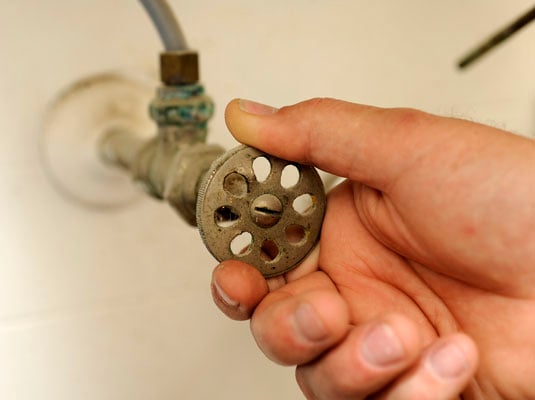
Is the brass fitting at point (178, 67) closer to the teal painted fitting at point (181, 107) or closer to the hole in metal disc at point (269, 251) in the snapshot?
the teal painted fitting at point (181, 107)

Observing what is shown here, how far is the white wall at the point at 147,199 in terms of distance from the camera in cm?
46

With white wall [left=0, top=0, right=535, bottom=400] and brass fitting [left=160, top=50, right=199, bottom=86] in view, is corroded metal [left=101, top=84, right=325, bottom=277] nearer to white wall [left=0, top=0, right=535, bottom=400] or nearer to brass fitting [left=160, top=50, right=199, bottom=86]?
brass fitting [left=160, top=50, right=199, bottom=86]

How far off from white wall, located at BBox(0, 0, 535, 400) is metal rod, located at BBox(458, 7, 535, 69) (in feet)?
0.16

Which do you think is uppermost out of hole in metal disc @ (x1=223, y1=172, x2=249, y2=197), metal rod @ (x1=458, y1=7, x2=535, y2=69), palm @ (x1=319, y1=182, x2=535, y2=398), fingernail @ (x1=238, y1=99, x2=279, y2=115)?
metal rod @ (x1=458, y1=7, x2=535, y2=69)

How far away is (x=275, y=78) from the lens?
0.53 m

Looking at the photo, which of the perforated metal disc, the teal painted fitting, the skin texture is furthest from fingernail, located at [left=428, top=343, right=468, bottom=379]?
→ the teal painted fitting

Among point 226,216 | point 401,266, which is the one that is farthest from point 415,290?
point 226,216

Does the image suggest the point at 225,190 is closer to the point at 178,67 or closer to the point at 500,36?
the point at 178,67

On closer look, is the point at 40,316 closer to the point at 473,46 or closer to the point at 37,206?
the point at 37,206

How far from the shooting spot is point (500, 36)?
462mm

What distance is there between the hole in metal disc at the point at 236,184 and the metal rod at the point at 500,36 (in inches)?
9.6

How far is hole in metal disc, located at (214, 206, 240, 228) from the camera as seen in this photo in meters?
0.32

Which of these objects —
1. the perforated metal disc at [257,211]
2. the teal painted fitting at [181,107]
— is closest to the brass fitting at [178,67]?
the teal painted fitting at [181,107]

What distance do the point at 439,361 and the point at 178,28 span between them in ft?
0.86
